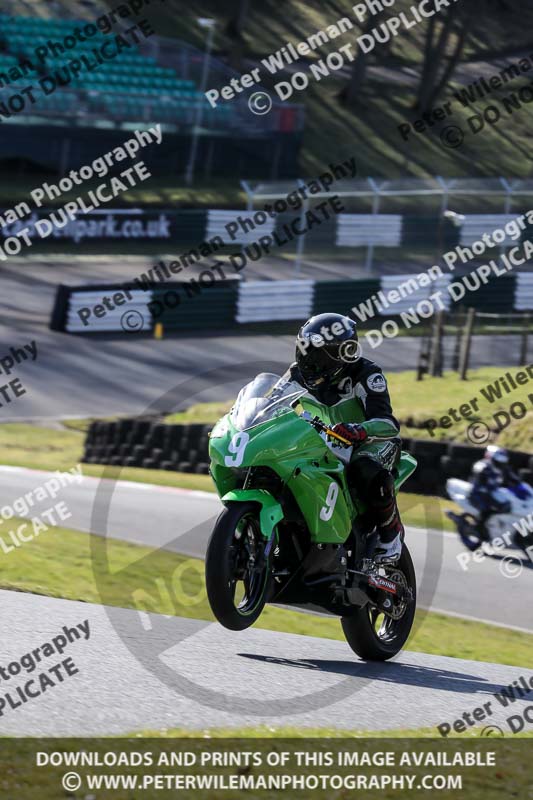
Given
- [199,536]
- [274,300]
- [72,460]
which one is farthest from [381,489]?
[274,300]

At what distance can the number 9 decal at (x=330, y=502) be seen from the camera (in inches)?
255

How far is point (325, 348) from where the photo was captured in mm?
6570

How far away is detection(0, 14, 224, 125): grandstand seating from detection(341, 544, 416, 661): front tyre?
90.5 feet

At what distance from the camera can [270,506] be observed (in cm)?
616

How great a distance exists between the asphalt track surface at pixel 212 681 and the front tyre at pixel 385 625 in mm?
90

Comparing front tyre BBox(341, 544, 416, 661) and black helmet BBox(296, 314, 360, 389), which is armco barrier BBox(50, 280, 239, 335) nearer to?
front tyre BBox(341, 544, 416, 661)

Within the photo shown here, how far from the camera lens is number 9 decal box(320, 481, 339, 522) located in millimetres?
6477

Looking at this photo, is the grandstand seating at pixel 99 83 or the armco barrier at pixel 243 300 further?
the grandstand seating at pixel 99 83

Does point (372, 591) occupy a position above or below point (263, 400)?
below

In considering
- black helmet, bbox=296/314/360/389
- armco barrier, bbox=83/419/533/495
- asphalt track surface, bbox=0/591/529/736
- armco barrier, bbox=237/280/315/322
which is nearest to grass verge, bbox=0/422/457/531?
armco barrier, bbox=83/419/533/495

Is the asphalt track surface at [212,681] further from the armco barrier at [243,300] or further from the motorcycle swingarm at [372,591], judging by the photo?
the armco barrier at [243,300]

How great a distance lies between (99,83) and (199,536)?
2514 centimetres

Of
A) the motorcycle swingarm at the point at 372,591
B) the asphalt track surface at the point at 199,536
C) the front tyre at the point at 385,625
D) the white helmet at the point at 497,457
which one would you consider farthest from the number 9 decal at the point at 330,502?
the white helmet at the point at 497,457

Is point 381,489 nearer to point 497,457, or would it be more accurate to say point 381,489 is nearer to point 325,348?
point 325,348
